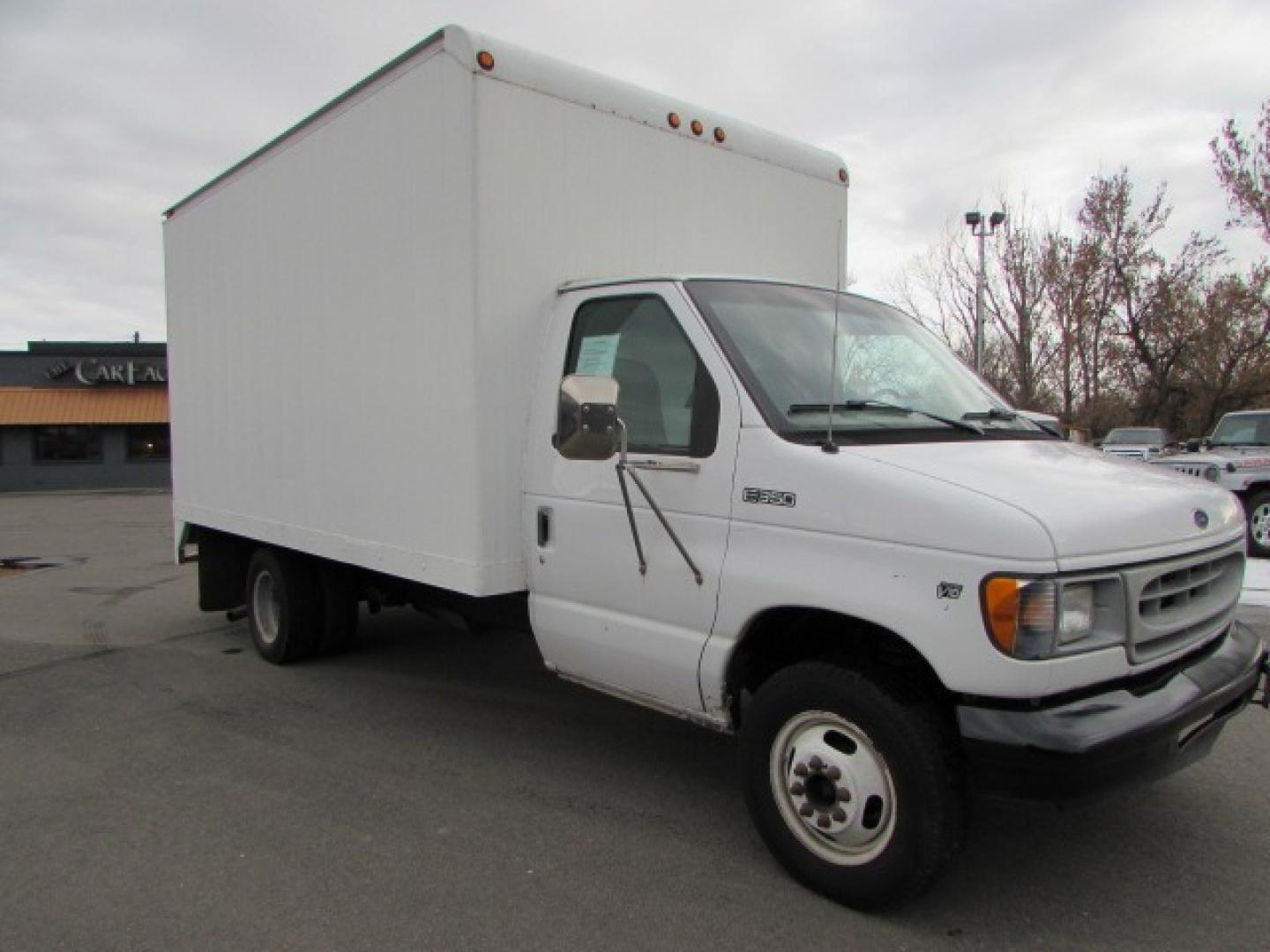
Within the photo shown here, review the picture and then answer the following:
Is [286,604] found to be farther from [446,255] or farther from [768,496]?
[768,496]

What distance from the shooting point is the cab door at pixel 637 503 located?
3.48 meters

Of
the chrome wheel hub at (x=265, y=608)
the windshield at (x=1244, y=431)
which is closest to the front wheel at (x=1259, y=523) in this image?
the windshield at (x=1244, y=431)

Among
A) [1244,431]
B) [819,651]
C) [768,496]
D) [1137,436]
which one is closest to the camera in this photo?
[768,496]

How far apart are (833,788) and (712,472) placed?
1176mm

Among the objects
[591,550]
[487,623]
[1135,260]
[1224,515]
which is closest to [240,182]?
[487,623]

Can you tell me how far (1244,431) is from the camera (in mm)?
12508

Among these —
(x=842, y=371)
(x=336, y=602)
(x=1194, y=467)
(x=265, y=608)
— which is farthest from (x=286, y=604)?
(x=1194, y=467)

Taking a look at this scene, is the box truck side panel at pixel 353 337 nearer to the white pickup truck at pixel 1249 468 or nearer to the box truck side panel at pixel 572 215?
the box truck side panel at pixel 572 215

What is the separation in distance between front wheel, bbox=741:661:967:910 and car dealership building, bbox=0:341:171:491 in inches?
1410

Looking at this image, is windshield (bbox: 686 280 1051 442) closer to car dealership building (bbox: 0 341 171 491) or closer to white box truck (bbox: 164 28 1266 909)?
white box truck (bbox: 164 28 1266 909)

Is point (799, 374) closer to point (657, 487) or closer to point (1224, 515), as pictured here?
point (657, 487)

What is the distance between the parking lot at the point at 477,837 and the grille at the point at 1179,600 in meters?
0.91

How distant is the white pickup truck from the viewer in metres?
11.2

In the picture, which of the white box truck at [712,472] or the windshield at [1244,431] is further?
the windshield at [1244,431]
